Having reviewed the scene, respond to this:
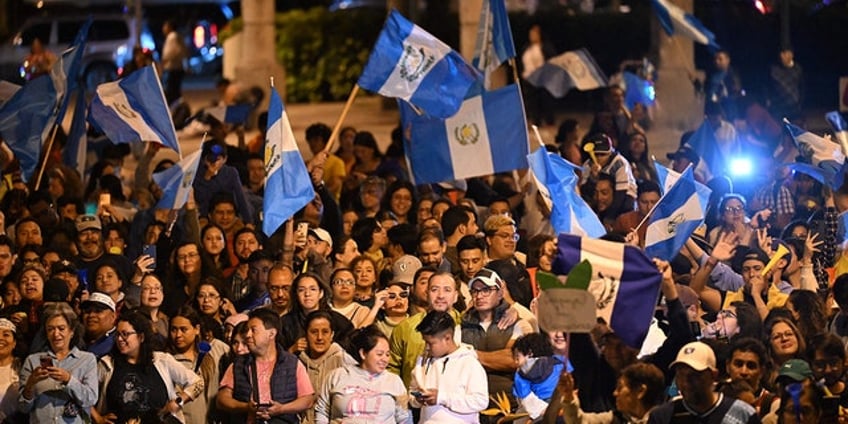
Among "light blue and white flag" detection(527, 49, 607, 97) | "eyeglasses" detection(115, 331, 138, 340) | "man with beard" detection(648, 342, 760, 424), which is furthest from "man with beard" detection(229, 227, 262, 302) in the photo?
"light blue and white flag" detection(527, 49, 607, 97)

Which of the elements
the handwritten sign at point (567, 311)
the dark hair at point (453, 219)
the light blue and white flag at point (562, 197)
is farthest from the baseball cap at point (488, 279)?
the dark hair at point (453, 219)

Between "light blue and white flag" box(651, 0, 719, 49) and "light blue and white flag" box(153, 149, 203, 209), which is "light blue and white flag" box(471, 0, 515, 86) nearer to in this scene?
"light blue and white flag" box(153, 149, 203, 209)

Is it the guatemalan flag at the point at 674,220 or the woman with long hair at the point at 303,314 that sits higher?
the guatemalan flag at the point at 674,220

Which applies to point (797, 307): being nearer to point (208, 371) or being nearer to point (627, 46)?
point (208, 371)

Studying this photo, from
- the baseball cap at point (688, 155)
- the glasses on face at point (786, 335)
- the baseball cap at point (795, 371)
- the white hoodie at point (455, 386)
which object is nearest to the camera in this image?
the baseball cap at point (795, 371)

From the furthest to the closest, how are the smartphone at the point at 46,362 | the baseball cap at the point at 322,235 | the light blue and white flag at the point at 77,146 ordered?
1. the light blue and white flag at the point at 77,146
2. the baseball cap at the point at 322,235
3. the smartphone at the point at 46,362

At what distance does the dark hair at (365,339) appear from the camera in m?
12.7

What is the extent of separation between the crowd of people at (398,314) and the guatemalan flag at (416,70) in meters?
0.78

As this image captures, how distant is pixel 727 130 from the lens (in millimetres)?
21094

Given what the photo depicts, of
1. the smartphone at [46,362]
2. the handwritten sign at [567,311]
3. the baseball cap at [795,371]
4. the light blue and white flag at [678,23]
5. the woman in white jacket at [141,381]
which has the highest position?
the light blue and white flag at [678,23]

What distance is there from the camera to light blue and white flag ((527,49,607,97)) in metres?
22.2

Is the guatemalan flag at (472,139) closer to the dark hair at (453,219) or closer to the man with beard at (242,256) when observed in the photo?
the dark hair at (453,219)

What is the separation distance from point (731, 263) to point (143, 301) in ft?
12.7

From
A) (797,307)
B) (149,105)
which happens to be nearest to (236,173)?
(149,105)
